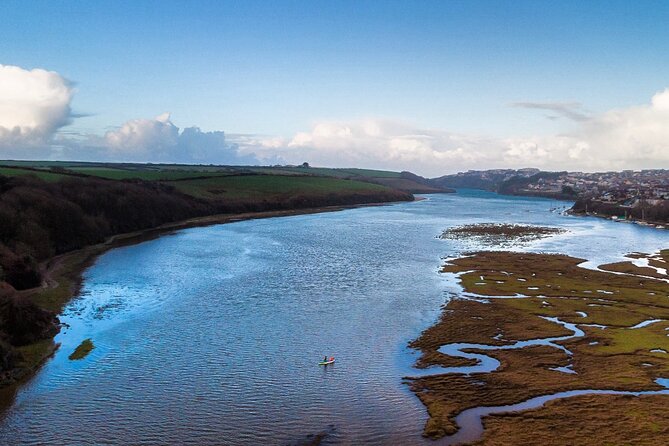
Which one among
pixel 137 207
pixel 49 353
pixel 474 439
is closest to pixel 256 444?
pixel 474 439

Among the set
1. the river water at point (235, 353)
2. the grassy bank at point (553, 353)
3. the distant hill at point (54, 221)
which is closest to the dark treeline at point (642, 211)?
the river water at point (235, 353)

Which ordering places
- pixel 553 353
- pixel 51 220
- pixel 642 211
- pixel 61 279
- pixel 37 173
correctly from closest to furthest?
pixel 553 353 → pixel 61 279 → pixel 51 220 → pixel 37 173 → pixel 642 211

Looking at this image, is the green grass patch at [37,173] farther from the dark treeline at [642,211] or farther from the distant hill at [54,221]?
the dark treeline at [642,211]

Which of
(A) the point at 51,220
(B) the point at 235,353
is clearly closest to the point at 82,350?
(B) the point at 235,353

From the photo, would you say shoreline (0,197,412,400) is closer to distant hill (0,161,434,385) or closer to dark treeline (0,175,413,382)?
distant hill (0,161,434,385)

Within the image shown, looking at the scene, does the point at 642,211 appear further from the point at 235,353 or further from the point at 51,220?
the point at 235,353

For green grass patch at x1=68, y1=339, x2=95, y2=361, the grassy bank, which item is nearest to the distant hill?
green grass patch at x1=68, y1=339, x2=95, y2=361

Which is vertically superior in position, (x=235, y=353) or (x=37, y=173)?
(x=37, y=173)
